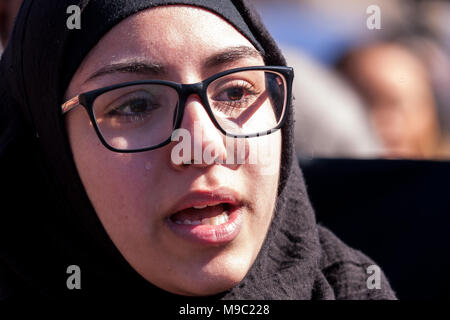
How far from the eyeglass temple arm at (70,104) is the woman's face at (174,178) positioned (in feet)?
0.07

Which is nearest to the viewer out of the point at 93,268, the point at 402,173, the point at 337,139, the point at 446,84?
the point at 93,268

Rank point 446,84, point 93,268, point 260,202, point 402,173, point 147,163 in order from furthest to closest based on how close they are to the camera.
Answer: point 446,84, point 402,173, point 93,268, point 260,202, point 147,163

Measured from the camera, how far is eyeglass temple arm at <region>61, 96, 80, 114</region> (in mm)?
1690

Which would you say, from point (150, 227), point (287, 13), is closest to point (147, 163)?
point (150, 227)

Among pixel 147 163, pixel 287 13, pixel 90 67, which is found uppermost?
pixel 287 13

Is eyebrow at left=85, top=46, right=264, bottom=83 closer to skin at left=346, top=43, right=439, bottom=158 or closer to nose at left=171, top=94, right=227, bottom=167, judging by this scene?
nose at left=171, top=94, right=227, bottom=167

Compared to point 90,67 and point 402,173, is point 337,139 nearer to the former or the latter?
point 402,173

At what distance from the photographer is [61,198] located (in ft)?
6.27

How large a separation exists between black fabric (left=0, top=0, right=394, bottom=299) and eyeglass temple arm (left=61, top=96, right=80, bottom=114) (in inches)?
1.2

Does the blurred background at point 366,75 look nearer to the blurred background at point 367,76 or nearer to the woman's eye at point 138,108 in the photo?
the blurred background at point 367,76

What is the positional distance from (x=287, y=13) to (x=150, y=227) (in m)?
4.45

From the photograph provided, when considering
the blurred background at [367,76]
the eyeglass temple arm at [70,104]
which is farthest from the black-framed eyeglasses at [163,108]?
the blurred background at [367,76]

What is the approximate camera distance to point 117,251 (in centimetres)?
177

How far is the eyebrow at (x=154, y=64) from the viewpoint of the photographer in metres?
1.63
